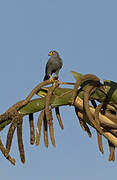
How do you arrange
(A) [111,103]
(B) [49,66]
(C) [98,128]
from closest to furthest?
(C) [98,128]
(A) [111,103]
(B) [49,66]

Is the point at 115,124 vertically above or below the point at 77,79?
below

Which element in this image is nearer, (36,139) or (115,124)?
(115,124)

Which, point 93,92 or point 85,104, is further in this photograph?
point 93,92

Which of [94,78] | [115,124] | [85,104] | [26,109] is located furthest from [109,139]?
[26,109]

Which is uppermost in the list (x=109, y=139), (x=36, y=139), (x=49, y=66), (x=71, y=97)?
(x=49, y=66)

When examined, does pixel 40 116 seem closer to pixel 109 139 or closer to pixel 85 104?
pixel 85 104

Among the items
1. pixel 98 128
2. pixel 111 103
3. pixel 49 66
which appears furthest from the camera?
pixel 49 66

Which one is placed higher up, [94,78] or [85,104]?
[94,78]

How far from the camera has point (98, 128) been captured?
4137 mm

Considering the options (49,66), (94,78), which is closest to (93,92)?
(94,78)

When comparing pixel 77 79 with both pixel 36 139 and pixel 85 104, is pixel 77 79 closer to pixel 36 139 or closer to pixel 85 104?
pixel 85 104

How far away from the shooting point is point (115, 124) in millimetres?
4301

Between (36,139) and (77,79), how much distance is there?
1048 mm

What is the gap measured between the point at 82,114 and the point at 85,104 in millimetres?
483
